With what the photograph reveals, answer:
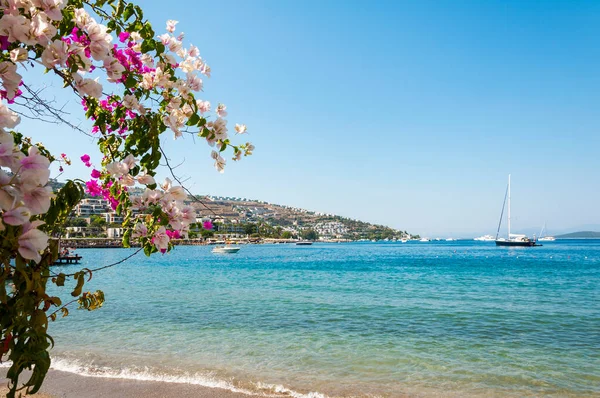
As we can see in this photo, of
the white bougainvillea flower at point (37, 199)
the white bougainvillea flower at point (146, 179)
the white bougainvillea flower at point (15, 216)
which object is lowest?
the white bougainvillea flower at point (15, 216)

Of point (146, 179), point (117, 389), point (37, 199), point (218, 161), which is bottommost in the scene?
point (117, 389)

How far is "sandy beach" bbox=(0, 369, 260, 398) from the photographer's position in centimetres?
705

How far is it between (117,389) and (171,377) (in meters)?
1.01

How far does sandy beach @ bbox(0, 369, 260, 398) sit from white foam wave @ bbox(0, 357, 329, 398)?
179mm

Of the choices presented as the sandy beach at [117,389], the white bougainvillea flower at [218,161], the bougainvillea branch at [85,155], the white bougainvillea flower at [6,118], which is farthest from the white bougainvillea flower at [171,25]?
the sandy beach at [117,389]

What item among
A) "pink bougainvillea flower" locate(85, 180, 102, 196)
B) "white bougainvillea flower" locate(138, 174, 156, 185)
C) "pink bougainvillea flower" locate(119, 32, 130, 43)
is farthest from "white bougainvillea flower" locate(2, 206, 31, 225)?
"pink bougainvillea flower" locate(85, 180, 102, 196)

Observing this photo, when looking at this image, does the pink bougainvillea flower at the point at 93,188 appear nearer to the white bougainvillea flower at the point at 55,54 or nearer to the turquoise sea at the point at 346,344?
the white bougainvillea flower at the point at 55,54

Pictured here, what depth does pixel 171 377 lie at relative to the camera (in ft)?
26.2

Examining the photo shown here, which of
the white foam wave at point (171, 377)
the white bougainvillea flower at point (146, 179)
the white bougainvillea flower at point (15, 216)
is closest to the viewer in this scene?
the white bougainvillea flower at point (15, 216)

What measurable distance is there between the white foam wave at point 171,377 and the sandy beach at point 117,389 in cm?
18

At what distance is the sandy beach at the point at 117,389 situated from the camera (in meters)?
7.05

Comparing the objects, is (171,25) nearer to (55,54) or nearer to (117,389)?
(55,54)

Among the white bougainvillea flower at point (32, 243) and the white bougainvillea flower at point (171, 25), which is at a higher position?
the white bougainvillea flower at point (171, 25)

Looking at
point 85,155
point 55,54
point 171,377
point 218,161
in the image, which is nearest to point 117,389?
point 171,377
